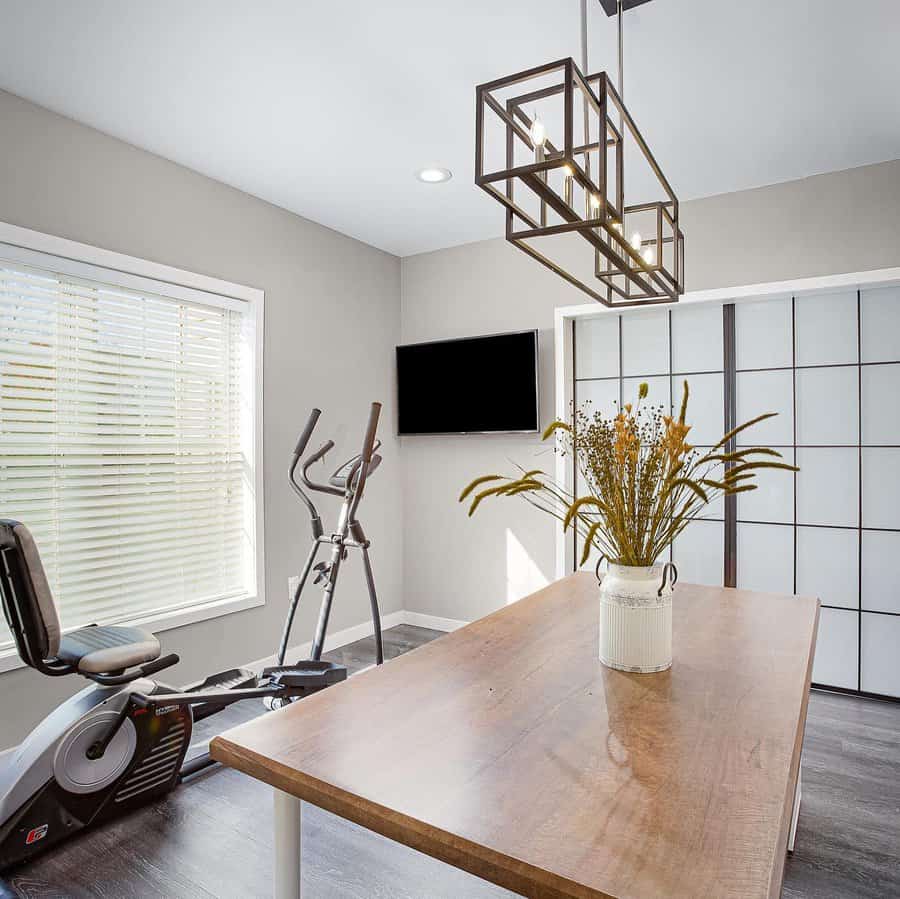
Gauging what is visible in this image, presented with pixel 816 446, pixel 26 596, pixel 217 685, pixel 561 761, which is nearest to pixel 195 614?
pixel 217 685

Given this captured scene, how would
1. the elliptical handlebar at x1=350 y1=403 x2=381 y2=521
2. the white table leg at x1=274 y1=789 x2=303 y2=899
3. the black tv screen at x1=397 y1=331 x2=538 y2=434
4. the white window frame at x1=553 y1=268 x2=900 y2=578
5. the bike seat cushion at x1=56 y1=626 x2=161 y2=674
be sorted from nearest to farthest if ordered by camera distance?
1. the white table leg at x1=274 y1=789 x2=303 y2=899
2. the bike seat cushion at x1=56 y1=626 x2=161 y2=674
3. the elliptical handlebar at x1=350 y1=403 x2=381 y2=521
4. the white window frame at x1=553 y1=268 x2=900 y2=578
5. the black tv screen at x1=397 y1=331 x2=538 y2=434

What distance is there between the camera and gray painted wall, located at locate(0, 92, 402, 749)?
8.53 ft

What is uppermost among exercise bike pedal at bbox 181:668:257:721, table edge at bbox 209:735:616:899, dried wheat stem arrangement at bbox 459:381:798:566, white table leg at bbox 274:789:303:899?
dried wheat stem arrangement at bbox 459:381:798:566

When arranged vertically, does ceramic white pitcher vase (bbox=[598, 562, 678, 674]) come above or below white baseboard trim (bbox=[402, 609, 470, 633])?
above

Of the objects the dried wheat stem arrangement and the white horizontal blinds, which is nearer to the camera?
the dried wheat stem arrangement

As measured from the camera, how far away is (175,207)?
3.11m

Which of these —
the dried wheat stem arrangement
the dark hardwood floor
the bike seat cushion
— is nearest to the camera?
the dried wheat stem arrangement

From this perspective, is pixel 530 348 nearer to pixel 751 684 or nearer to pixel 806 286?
pixel 806 286

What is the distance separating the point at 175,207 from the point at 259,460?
134 cm

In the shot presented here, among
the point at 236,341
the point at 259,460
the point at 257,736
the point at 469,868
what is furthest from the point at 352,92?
the point at 469,868

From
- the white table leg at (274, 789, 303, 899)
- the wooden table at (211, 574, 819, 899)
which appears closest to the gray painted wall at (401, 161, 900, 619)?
the wooden table at (211, 574, 819, 899)

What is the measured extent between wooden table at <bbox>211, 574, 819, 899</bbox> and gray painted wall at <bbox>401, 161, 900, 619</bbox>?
240cm

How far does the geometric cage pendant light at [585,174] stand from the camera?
118 centimetres

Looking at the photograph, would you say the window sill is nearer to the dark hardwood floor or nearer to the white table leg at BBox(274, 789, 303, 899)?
the dark hardwood floor
